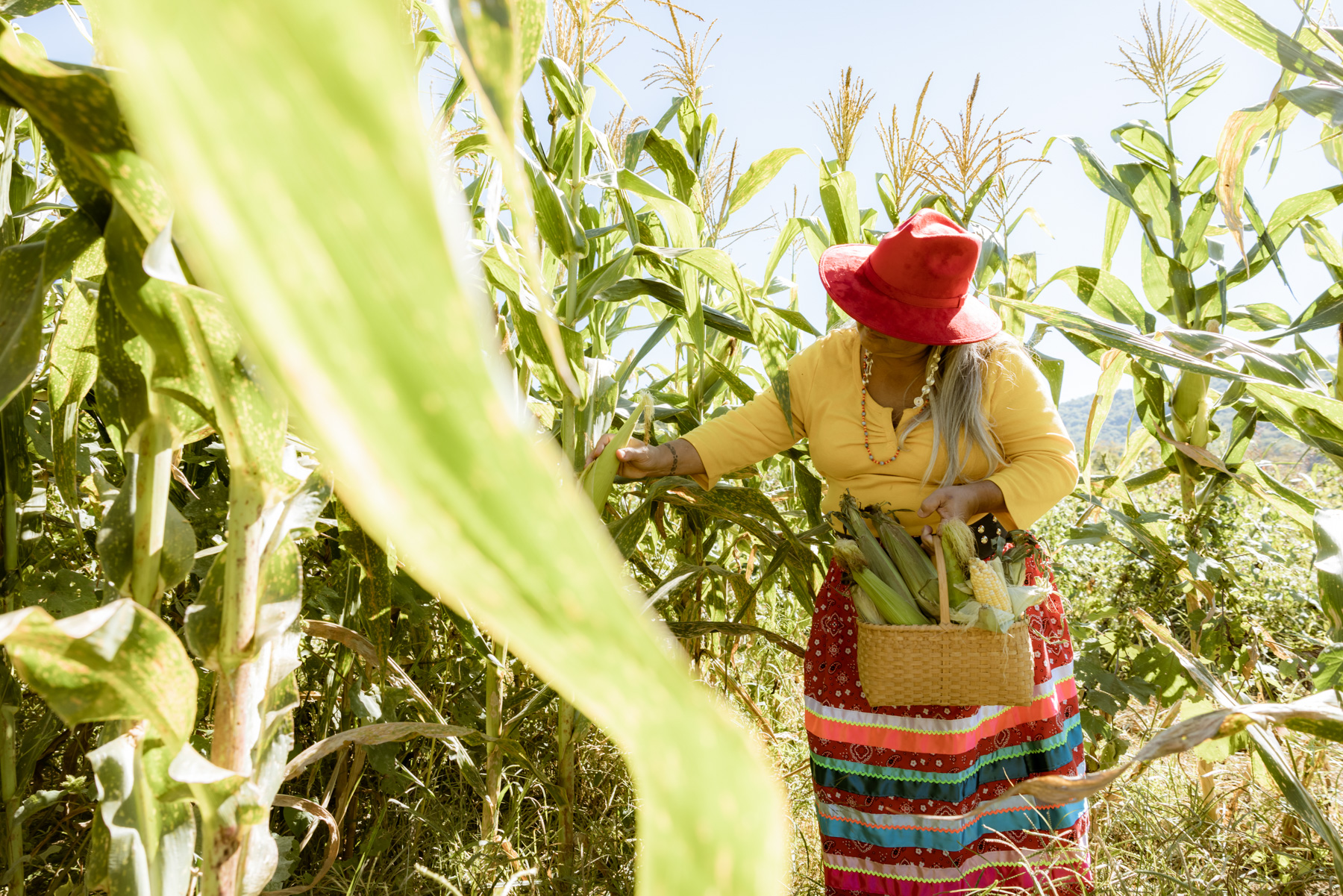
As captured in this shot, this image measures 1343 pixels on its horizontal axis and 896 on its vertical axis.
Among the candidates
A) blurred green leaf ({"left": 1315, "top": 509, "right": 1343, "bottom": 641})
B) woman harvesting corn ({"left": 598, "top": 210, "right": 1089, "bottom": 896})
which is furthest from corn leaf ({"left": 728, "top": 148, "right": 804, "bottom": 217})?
blurred green leaf ({"left": 1315, "top": 509, "right": 1343, "bottom": 641})

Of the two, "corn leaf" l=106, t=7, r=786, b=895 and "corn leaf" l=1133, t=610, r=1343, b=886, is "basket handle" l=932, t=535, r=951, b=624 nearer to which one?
"corn leaf" l=1133, t=610, r=1343, b=886

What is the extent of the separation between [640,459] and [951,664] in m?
0.70

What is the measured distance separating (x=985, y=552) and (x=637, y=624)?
172cm

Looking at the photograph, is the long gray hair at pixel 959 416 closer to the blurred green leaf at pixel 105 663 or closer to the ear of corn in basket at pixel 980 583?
the ear of corn in basket at pixel 980 583

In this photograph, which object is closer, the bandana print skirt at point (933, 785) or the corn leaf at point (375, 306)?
the corn leaf at point (375, 306)

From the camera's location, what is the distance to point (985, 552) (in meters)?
1.73

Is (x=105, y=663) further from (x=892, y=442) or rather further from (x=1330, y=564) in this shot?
(x=892, y=442)

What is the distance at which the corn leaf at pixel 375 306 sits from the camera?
0.12 m

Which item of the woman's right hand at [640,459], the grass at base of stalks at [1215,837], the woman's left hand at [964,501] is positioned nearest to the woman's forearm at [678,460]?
the woman's right hand at [640,459]

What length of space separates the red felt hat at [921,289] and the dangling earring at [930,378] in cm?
8

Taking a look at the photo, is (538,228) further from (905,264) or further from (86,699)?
(86,699)

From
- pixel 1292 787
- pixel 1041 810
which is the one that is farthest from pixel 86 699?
pixel 1041 810

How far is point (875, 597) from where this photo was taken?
1607 millimetres

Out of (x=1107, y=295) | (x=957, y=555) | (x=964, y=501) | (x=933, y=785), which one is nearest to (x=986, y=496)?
(x=964, y=501)
